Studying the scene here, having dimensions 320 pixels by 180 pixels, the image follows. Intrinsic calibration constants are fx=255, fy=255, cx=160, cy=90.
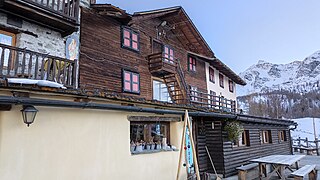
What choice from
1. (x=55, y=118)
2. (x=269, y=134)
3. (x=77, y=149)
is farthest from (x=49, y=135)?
(x=269, y=134)

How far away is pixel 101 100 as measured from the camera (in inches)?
245

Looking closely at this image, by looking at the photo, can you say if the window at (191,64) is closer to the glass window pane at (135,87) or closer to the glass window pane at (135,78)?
the glass window pane at (135,78)

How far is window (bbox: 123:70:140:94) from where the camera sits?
1187 centimetres

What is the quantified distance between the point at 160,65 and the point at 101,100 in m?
7.01

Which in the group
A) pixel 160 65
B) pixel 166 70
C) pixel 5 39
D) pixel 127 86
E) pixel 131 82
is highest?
pixel 160 65

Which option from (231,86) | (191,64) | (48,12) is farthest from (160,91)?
(231,86)

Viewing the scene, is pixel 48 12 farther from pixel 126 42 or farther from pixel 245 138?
pixel 245 138

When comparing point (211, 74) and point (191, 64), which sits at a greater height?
point (191, 64)

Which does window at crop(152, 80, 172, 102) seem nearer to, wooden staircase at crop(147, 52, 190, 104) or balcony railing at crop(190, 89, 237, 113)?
wooden staircase at crop(147, 52, 190, 104)

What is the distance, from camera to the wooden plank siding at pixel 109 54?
34.0 ft

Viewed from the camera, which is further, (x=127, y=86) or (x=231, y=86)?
(x=231, y=86)

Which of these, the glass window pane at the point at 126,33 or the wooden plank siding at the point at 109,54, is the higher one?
the glass window pane at the point at 126,33

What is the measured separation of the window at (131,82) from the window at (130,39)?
1.35 m

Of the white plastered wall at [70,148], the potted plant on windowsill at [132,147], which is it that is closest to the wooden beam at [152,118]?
the white plastered wall at [70,148]
